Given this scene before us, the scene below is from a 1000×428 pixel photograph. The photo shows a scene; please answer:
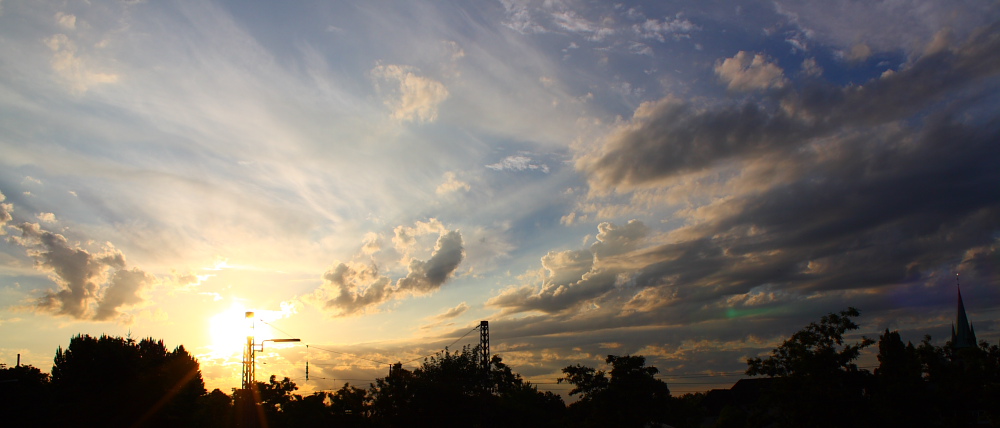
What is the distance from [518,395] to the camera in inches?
2906

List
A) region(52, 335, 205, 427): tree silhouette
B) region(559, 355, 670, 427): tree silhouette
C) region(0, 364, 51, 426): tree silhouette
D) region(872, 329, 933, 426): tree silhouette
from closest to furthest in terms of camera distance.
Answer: region(872, 329, 933, 426): tree silhouette → region(559, 355, 670, 427): tree silhouette → region(0, 364, 51, 426): tree silhouette → region(52, 335, 205, 427): tree silhouette

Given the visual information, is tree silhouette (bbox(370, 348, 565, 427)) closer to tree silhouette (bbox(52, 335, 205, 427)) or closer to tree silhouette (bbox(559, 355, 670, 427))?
tree silhouette (bbox(559, 355, 670, 427))

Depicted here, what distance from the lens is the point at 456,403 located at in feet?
207

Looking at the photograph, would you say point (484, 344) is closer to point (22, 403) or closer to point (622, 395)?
point (622, 395)

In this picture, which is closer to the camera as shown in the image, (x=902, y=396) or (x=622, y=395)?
(x=902, y=396)

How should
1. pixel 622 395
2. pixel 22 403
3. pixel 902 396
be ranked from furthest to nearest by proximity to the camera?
1. pixel 22 403
2. pixel 622 395
3. pixel 902 396

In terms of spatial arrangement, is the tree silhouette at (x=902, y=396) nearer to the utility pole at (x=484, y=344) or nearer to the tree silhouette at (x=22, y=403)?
the utility pole at (x=484, y=344)

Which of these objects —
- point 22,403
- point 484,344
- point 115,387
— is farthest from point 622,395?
point 115,387

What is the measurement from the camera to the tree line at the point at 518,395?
33.3 metres

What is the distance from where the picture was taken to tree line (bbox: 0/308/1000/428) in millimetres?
33281

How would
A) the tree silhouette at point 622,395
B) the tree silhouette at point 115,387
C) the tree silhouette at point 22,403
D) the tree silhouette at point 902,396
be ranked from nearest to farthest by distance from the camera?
the tree silhouette at point 902,396 < the tree silhouette at point 622,395 < the tree silhouette at point 22,403 < the tree silhouette at point 115,387

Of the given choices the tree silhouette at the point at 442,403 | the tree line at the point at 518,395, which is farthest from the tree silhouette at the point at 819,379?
the tree silhouette at the point at 442,403

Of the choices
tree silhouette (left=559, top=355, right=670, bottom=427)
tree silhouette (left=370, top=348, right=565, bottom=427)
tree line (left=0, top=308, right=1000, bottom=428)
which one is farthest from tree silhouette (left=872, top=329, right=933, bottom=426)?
tree silhouette (left=370, top=348, right=565, bottom=427)

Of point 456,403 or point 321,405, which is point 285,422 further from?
point 456,403
